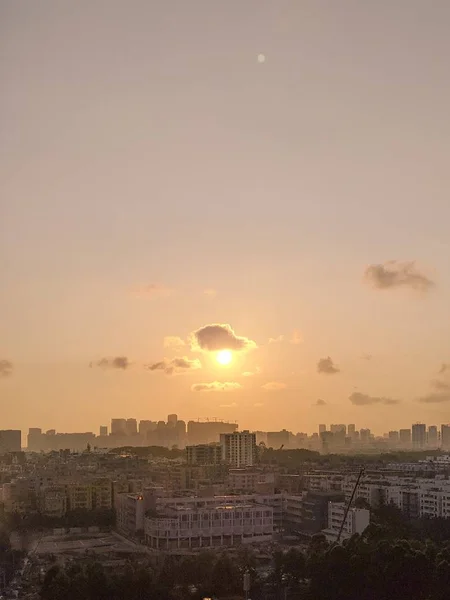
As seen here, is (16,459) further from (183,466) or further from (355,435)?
(355,435)

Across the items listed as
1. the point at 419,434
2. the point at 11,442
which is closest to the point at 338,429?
the point at 419,434

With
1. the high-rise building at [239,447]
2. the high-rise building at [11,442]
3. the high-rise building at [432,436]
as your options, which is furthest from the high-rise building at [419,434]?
the high-rise building at [11,442]

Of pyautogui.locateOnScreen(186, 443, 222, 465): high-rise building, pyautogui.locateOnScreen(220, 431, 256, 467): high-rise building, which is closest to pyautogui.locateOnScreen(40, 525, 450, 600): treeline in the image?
pyautogui.locateOnScreen(186, 443, 222, 465): high-rise building

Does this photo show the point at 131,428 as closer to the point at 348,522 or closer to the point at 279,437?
the point at 279,437

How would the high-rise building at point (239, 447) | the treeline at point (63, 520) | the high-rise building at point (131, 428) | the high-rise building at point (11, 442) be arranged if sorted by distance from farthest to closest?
the high-rise building at point (131, 428) < the high-rise building at point (239, 447) < the high-rise building at point (11, 442) < the treeline at point (63, 520)

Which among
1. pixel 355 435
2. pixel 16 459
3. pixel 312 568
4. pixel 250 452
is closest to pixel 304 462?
pixel 250 452

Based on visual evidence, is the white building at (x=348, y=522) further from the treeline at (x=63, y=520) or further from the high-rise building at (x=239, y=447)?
the high-rise building at (x=239, y=447)
